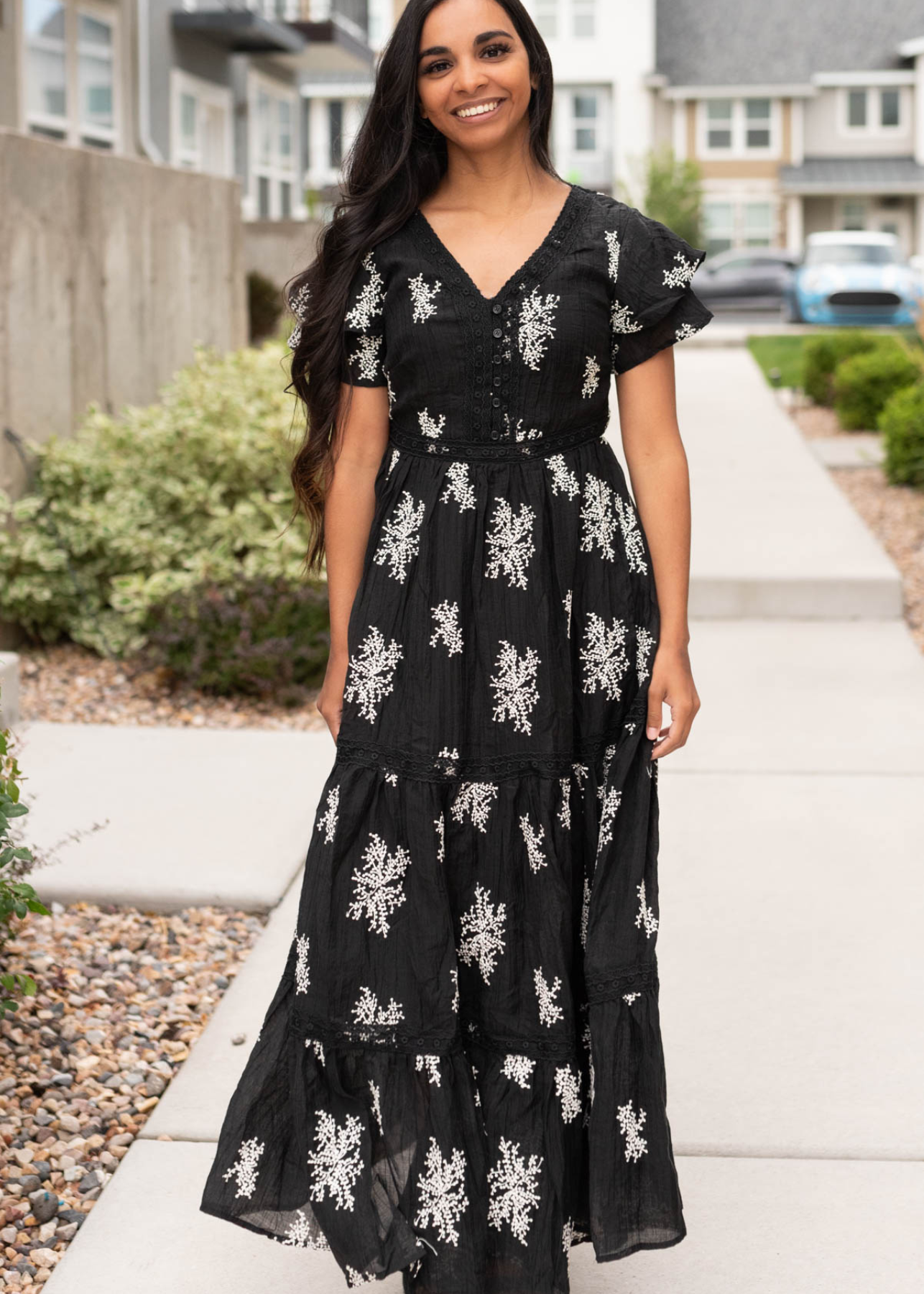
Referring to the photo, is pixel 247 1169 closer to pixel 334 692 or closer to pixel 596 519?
pixel 334 692

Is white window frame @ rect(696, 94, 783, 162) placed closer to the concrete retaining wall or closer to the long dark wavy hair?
the concrete retaining wall

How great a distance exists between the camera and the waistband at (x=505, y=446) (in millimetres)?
2348

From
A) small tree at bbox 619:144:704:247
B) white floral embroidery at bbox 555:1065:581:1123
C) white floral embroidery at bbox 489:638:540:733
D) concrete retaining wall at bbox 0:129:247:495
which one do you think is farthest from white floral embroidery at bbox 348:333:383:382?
small tree at bbox 619:144:704:247

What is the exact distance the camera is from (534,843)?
2326 millimetres

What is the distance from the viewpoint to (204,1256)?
2.64 meters

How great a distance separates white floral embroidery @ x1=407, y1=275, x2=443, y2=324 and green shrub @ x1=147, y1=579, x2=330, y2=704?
3.65 m

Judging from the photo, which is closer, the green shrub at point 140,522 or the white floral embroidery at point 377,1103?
the white floral embroidery at point 377,1103

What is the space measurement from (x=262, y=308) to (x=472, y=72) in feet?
42.4

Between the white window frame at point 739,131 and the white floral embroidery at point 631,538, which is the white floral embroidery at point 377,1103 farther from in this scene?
the white window frame at point 739,131

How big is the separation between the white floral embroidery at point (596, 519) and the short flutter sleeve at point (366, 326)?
35 cm

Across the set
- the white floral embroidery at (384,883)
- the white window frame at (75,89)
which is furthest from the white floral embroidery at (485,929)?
the white window frame at (75,89)

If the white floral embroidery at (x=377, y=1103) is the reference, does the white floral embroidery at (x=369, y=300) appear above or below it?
above

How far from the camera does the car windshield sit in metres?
26.5

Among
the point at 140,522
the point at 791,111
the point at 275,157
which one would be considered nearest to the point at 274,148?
the point at 275,157
